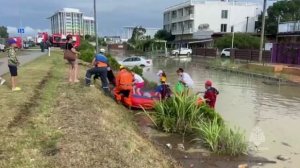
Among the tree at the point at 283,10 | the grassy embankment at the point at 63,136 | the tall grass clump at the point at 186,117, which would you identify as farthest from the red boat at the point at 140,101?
the tree at the point at 283,10

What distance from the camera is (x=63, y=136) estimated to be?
7074 millimetres

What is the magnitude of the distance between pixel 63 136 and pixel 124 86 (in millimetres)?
5985

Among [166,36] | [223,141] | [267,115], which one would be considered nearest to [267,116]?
[267,115]

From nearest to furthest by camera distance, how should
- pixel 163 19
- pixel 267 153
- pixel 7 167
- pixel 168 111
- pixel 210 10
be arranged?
pixel 7 167
pixel 267 153
pixel 168 111
pixel 210 10
pixel 163 19

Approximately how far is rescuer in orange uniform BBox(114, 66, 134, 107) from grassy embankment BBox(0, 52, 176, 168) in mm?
2014

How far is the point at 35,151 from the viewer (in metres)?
6.12

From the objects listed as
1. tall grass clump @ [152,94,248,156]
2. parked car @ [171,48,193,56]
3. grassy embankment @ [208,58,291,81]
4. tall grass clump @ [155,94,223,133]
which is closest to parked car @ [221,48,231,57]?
parked car @ [171,48,193,56]

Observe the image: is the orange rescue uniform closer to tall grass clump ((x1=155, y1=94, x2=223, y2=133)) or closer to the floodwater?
tall grass clump ((x1=155, y1=94, x2=223, y2=133))

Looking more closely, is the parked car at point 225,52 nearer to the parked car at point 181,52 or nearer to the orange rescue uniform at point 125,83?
the parked car at point 181,52

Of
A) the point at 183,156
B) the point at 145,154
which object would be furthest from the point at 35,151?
the point at 183,156

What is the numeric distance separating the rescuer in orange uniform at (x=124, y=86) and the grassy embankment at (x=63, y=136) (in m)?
2.01

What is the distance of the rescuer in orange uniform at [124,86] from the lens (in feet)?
42.5

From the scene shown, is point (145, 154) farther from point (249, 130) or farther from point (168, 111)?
A: point (249, 130)

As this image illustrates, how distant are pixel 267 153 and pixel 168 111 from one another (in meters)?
2.84
